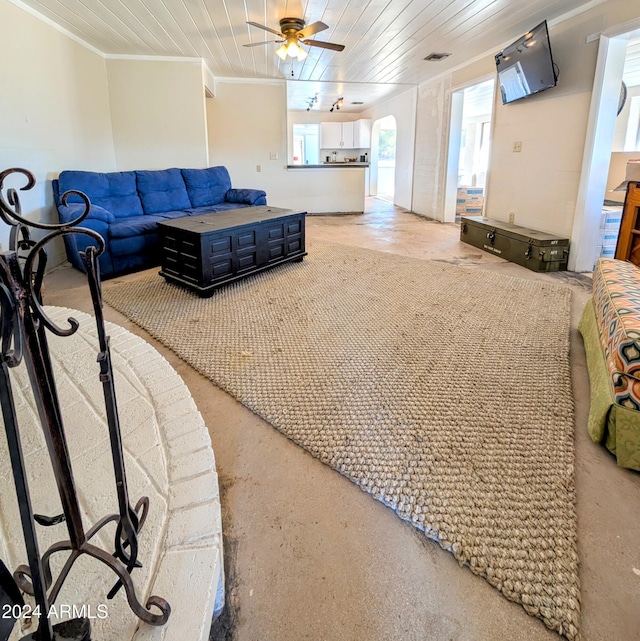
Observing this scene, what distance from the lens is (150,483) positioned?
45.7 inches

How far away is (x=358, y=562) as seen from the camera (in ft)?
3.95

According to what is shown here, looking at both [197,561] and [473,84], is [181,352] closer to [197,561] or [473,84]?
[197,561]

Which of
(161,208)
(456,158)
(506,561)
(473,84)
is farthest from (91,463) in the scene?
(456,158)

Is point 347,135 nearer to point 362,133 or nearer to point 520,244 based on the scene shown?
point 362,133

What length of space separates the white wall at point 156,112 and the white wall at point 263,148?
1.40 meters

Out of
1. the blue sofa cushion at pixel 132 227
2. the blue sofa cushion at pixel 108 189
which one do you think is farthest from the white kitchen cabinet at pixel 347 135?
the blue sofa cushion at pixel 132 227

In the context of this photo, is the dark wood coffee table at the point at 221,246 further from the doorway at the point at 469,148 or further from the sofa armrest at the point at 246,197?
the doorway at the point at 469,148

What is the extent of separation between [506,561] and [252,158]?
7.15 m

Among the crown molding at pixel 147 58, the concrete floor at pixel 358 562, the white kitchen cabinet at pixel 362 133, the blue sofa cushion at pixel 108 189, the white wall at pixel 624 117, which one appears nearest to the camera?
the concrete floor at pixel 358 562

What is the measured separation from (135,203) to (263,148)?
3.19 meters

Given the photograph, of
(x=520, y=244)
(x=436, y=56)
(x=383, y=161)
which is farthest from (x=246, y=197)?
(x=383, y=161)

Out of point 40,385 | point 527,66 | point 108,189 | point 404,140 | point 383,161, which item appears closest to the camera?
point 40,385

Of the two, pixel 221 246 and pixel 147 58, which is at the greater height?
pixel 147 58

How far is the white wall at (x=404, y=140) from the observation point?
8008 millimetres
